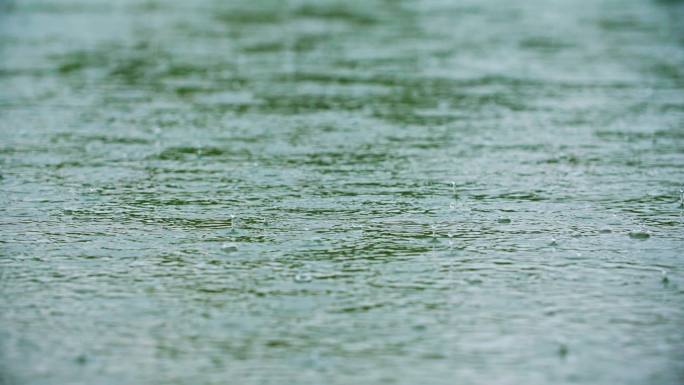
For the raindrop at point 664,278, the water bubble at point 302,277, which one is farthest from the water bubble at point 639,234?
the water bubble at point 302,277

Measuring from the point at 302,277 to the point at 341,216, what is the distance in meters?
1.75

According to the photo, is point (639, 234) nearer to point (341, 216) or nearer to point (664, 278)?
point (664, 278)

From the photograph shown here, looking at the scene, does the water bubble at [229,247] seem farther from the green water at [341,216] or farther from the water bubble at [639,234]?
the water bubble at [639,234]

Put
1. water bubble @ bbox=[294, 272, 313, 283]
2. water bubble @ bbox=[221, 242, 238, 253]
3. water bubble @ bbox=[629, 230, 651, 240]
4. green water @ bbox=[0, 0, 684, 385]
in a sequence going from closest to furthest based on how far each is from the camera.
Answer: green water @ bbox=[0, 0, 684, 385] → water bubble @ bbox=[294, 272, 313, 283] → water bubble @ bbox=[221, 242, 238, 253] → water bubble @ bbox=[629, 230, 651, 240]

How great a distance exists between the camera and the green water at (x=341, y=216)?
6.45 m

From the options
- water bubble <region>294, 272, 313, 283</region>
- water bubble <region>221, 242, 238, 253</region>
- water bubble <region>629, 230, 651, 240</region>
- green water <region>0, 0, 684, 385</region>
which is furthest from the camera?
water bubble <region>629, 230, 651, 240</region>

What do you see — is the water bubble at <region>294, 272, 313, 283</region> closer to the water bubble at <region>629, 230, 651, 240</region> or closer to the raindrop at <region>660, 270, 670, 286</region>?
the raindrop at <region>660, 270, 670, 286</region>

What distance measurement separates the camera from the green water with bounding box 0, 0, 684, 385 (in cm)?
645

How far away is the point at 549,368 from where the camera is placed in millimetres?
6152

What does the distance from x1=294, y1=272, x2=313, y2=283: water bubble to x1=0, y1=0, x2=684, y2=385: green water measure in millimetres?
14

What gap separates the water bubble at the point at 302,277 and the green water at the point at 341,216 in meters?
0.01

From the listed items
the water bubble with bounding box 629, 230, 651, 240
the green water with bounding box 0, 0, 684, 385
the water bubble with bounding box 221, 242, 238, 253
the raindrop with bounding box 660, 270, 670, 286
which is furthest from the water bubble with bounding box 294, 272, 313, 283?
the water bubble with bounding box 629, 230, 651, 240

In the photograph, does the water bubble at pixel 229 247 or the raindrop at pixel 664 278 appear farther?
the water bubble at pixel 229 247

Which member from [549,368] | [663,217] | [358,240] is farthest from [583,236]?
[549,368]
